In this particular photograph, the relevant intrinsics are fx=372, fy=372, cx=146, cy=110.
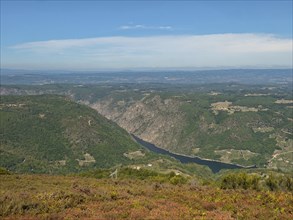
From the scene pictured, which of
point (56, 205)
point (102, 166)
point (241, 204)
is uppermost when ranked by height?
point (56, 205)

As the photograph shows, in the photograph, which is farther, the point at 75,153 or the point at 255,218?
the point at 75,153

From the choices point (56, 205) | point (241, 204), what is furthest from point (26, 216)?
point (241, 204)

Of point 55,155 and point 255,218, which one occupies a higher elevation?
point 255,218

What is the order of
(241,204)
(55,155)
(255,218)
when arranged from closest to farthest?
(255,218) < (241,204) < (55,155)

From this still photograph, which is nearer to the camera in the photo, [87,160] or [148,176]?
[148,176]

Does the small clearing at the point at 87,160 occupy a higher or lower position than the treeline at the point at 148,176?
lower

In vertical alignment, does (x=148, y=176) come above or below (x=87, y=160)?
above

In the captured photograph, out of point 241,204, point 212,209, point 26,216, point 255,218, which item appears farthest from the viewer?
point 241,204

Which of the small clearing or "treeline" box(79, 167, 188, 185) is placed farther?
Answer: the small clearing

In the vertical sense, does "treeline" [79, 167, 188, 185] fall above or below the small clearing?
above

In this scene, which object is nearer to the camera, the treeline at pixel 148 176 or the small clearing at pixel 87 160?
the treeline at pixel 148 176

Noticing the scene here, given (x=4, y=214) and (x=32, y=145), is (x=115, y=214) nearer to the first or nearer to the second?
(x=4, y=214)
